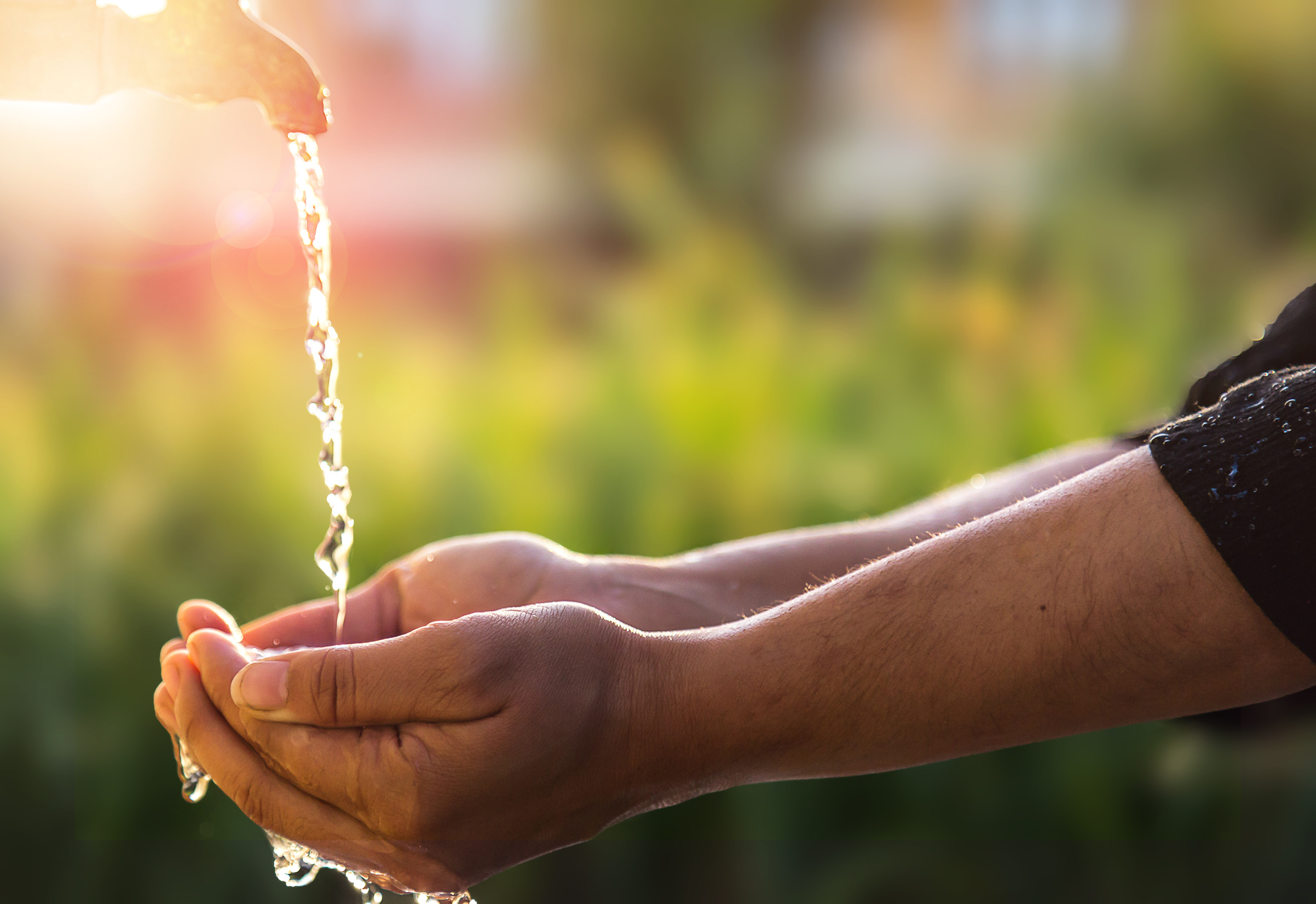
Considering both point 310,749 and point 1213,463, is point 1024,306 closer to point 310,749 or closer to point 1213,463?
point 1213,463

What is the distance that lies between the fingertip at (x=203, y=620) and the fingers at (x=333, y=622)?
1cm

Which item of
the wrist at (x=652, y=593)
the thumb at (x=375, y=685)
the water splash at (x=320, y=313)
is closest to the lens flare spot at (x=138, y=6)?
the water splash at (x=320, y=313)

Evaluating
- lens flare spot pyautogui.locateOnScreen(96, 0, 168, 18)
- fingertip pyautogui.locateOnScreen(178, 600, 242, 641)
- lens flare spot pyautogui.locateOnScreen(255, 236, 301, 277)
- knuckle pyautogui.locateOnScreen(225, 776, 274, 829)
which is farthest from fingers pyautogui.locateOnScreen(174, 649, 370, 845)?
lens flare spot pyautogui.locateOnScreen(255, 236, 301, 277)

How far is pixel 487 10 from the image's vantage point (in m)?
1.79

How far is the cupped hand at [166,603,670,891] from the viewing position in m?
0.63

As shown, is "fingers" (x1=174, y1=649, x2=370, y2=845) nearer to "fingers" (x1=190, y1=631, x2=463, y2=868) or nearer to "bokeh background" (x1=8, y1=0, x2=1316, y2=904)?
"fingers" (x1=190, y1=631, x2=463, y2=868)

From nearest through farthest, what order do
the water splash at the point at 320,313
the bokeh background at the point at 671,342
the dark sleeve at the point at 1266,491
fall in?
1. the dark sleeve at the point at 1266,491
2. the water splash at the point at 320,313
3. the bokeh background at the point at 671,342

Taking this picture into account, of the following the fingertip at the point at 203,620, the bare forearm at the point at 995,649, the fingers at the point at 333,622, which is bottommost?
the bare forearm at the point at 995,649

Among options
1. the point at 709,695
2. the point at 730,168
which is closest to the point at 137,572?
the point at 709,695

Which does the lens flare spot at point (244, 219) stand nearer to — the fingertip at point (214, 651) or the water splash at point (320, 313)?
the water splash at point (320, 313)

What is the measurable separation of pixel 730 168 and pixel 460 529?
72cm

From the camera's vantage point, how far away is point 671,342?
1.35 metres

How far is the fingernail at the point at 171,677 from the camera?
741 mm

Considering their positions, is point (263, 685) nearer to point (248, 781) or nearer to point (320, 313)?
point (248, 781)
